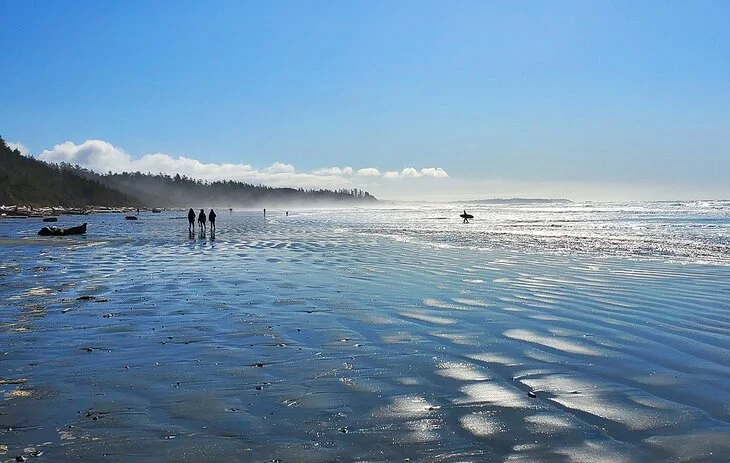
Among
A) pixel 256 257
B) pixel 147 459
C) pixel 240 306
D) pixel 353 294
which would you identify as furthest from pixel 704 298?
pixel 256 257

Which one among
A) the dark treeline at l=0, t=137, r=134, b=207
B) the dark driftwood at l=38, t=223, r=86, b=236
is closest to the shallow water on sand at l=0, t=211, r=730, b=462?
the dark driftwood at l=38, t=223, r=86, b=236

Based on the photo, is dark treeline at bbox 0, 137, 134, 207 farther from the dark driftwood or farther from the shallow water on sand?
the shallow water on sand

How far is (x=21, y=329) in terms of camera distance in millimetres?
9750

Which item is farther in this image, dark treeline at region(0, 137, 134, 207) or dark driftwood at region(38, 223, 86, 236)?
dark treeline at region(0, 137, 134, 207)

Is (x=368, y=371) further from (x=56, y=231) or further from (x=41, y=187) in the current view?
(x=41, y=187)

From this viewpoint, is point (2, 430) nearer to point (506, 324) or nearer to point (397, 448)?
point (397, 448)

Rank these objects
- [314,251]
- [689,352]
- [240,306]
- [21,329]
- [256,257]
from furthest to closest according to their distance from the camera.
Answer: [314,251] < [256,257] < [240,306] < [21,329] < [689,352]

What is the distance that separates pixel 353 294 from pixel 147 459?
9357 millimetres

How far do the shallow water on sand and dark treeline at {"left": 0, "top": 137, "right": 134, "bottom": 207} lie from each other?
121 m

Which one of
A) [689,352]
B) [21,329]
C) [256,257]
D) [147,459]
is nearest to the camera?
[147,459]

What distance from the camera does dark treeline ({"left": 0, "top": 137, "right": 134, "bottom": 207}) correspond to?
123m

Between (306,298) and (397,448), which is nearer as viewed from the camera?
(397,448)

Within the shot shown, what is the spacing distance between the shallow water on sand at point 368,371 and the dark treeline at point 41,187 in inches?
4753

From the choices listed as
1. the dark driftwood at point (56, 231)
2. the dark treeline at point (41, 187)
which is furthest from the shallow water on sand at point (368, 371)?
the dark treeline at point (41, 187)
